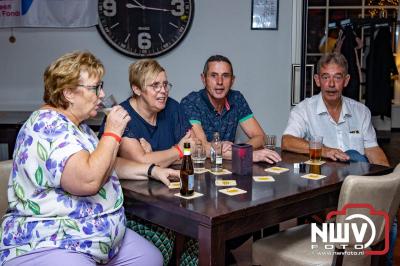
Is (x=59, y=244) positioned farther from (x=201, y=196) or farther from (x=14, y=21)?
(x=14, y=21)

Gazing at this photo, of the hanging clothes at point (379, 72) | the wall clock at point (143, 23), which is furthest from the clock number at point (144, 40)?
the hanging clothes at point (379, 72)

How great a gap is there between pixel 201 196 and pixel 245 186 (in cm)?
23

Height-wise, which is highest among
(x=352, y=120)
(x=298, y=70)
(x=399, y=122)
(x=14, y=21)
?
(x=14, y=21)

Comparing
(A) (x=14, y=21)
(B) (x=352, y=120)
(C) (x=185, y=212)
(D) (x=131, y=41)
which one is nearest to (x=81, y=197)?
(C) (x=185, y=212)

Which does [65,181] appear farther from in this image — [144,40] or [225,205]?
[144,40]

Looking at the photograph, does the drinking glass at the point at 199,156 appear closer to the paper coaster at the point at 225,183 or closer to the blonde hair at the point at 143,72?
the paper coaster at the point at 225,183

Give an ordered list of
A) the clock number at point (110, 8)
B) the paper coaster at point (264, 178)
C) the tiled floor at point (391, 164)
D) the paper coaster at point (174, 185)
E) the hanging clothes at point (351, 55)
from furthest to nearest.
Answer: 1. the hanging clothes at point (351, 55)
2. the clock number at point (110, 8)
3. the tiled floor at point (391, 164)
4. the paper coaster at point (264, 178)
5. the paper coaster at point (174, 185)

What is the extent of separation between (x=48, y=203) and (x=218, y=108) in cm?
147

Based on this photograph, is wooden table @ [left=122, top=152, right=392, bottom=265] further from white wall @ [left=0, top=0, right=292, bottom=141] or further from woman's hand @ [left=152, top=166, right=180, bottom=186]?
white wall @ [left=0, top=0, right=292, bottom=141]

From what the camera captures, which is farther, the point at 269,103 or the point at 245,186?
the point at 269,103

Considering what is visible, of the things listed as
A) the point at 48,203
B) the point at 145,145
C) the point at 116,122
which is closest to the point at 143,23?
the point at 145,145

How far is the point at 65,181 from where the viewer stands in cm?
173

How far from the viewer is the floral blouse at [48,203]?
5.78ft

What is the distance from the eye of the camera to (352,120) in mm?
3023
